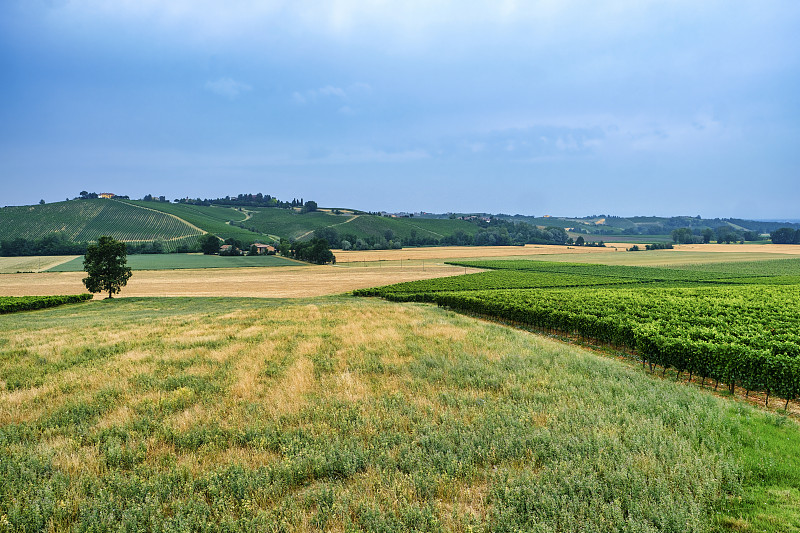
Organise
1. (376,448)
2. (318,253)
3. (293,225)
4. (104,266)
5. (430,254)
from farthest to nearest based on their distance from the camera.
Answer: (293,225) < (430,254) < (318,253) < (104,266) < (376,448)

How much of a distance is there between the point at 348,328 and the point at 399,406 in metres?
10.3

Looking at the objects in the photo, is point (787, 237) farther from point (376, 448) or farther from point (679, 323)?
point (376, 448)

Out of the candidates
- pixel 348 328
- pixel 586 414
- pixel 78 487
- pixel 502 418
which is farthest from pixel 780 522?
pixel 348 328

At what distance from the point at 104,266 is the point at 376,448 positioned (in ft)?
174

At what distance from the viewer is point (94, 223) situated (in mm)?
148125

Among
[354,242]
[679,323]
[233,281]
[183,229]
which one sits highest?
[183,229]

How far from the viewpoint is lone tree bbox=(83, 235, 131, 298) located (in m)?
45.7

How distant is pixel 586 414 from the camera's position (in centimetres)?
841

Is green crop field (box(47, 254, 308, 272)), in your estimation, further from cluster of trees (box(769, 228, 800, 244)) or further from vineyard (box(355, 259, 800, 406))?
cluster of trees (box(769, 228, 800, 244))

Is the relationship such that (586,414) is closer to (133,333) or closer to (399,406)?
(399,406)

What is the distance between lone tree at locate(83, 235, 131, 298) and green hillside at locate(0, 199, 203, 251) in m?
88.6

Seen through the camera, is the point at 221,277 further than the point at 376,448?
Yes

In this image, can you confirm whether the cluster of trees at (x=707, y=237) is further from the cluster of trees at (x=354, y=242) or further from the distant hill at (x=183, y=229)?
the cluster of trees at (x=354, y=242)

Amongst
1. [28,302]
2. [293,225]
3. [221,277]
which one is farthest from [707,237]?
[28,302]
